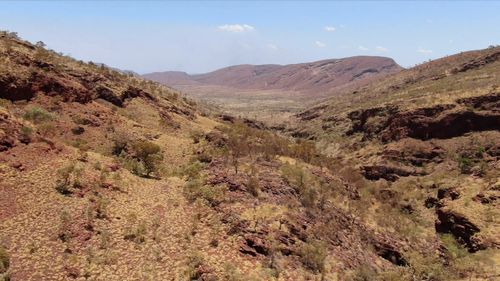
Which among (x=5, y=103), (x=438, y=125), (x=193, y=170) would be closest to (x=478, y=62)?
(x=438, y=125)

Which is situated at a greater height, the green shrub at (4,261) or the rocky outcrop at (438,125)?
the rocky outcrop at (438,125)

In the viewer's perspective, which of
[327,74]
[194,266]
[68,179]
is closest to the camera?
[194,266]

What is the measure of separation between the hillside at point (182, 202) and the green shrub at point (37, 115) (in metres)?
0.06

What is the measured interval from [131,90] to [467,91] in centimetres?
2991

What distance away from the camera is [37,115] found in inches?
750

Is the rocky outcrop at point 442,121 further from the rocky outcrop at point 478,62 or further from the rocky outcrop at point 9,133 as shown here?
the rocky outcrop at point 9,133

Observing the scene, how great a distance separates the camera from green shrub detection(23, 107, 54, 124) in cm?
1862

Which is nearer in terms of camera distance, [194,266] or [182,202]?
[194,266]

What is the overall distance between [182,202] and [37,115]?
9.05m

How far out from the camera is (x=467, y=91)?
37.8 meters

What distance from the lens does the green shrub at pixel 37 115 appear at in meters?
18.6

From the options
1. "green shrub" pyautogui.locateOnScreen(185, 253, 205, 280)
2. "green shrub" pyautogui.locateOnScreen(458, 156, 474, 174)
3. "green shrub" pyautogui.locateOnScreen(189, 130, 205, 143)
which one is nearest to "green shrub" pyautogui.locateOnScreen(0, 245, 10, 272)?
"green shrub" pyautogui.locateOnScreen(185, 253, 205, 280)

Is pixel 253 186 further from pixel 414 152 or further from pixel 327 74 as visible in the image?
pixel 327 74

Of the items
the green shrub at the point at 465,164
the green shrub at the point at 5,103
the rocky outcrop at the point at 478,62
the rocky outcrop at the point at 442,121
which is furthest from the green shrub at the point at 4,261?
the rocky outcrop at the point at 478,62
